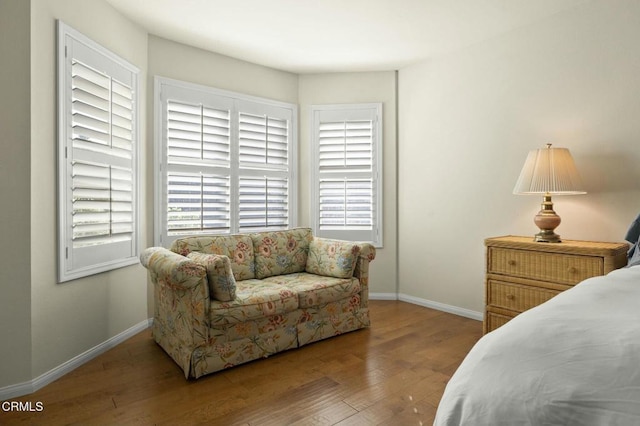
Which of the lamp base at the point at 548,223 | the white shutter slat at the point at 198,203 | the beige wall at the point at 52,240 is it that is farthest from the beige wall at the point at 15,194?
the lamp base at the point at 548,223

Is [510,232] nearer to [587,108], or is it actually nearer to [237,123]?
[587,108]

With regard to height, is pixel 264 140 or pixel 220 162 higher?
pixel 264 140

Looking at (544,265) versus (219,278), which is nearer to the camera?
(219,278)

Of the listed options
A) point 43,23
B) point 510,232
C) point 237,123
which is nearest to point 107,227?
point 43,23

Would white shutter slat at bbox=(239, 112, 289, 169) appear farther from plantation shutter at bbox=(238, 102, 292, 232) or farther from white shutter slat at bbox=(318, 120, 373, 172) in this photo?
white shutter slat at bbox=(318, 120, 373, 172)

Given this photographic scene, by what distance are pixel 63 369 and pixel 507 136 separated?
3751 millimetres

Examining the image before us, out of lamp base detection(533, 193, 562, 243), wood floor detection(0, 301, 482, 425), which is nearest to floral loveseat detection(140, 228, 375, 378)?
wood floor detection(0, 301, 482, 425)

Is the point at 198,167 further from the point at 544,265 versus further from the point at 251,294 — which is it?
the point at 544,265

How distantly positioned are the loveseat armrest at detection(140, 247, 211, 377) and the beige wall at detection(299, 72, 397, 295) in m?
2.08

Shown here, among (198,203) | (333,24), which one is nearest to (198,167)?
(198,203)

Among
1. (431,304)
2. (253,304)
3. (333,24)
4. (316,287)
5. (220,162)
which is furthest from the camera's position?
(431,304)

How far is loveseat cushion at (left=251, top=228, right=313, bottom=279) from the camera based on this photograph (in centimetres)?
335

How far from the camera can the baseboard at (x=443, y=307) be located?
360cm

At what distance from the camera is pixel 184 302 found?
2.41 m
